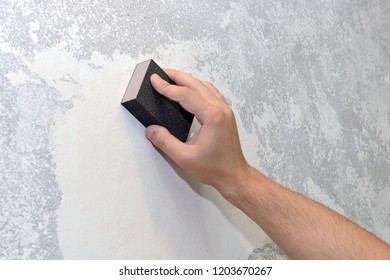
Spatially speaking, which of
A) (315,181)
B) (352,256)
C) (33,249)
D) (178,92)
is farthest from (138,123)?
(315,181)

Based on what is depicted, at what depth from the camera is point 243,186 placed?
95 cm

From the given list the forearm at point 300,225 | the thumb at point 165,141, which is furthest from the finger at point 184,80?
the forearm at point 300,225

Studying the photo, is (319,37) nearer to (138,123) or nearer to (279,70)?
(279,70)

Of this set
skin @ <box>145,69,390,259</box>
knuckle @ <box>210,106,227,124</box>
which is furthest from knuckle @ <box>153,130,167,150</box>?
knuckle @ <box>210,106,227,124</box>

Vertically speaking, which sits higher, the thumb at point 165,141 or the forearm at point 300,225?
the thumb at point 165,141

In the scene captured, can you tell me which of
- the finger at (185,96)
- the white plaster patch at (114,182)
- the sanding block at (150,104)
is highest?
the finger at (185,96)

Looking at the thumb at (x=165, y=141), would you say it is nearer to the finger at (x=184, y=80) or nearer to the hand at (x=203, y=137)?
the hand at (x=203, y=137)

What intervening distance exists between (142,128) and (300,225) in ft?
1.37

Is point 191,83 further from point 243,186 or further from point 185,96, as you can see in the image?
point 243,186

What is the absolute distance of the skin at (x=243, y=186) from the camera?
0.88 meters

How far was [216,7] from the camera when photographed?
1.12 metres

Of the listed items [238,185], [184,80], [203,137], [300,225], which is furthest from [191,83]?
[300,225]
